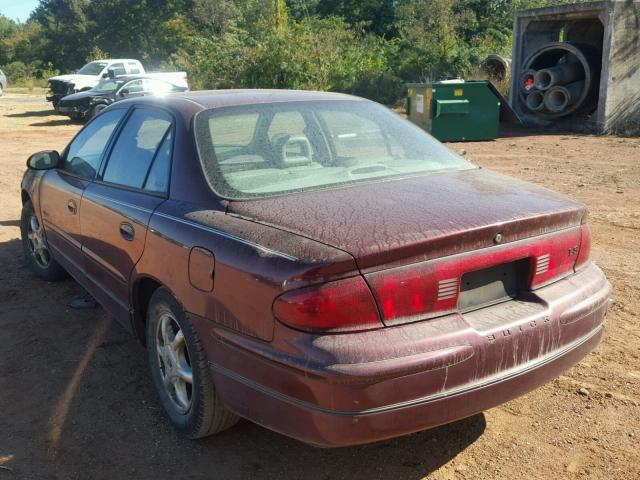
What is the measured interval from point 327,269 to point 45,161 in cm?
327

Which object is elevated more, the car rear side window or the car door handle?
the car rear side window

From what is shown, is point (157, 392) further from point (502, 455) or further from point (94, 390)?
point (502, 455)

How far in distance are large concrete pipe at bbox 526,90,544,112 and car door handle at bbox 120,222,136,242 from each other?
15.3 m

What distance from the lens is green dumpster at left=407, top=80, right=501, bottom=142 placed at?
1484 centimetres

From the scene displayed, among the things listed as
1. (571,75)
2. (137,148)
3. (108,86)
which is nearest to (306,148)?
(137,148)

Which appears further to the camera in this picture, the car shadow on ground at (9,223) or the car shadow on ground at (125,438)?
the car shadow on ground at (9,223)

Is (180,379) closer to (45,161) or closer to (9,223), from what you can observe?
(45,161)

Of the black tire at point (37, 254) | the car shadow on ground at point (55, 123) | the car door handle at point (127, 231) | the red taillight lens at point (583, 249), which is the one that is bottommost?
the car shadow on ground at point (55, 123)

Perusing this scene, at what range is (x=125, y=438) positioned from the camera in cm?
331

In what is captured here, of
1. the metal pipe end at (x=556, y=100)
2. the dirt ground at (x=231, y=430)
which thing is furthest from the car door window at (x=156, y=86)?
the dirt ground at (x=231, y=430)

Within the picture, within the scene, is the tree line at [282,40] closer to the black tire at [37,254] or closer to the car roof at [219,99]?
the black tire at [37,254]

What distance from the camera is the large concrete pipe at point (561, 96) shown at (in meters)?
16.4

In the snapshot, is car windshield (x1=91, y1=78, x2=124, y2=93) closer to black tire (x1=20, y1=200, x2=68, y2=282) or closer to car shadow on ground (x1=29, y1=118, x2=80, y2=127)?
car shadow on ground (x1=29, y1=118, x2=80, y2=127)

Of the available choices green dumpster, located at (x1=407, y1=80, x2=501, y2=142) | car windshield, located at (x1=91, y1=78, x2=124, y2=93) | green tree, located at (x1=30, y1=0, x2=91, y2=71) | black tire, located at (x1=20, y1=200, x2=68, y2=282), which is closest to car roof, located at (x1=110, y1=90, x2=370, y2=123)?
black tire, located at (x1=20, y1=200, x2=68, y2=282)
